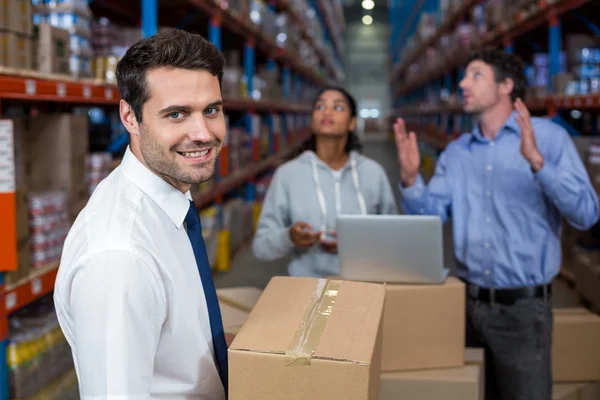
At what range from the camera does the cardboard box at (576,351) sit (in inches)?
112

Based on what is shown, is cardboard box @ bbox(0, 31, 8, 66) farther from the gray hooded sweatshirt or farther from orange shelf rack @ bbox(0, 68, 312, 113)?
the gray hooded sweatshirt

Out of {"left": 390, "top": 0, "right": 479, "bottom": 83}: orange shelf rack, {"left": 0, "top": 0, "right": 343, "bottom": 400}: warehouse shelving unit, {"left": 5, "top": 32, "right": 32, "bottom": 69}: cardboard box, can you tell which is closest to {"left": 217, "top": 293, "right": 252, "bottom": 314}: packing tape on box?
{"left": 0, "top": 0, "right": 343, "bottom": 400}: warehouse shelving unit

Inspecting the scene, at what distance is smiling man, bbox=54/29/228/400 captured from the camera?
3.39 feet

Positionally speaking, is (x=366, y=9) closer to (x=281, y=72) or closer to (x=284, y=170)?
(x=281, y=72)

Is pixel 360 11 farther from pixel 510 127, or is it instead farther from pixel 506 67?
pixel 510 127

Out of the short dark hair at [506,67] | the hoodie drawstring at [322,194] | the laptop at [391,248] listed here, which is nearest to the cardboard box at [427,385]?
the laptop at [391,248]

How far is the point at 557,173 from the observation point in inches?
86.0

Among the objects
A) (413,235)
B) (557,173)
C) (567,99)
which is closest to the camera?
(413,235)

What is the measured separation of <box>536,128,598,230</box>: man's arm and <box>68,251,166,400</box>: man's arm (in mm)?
1598

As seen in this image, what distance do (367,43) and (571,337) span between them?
30.7m

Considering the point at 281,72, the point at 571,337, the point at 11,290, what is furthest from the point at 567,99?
the point at 281,72

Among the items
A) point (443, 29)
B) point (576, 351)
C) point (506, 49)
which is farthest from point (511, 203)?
point (443, 29)

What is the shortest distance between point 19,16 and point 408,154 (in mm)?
1681

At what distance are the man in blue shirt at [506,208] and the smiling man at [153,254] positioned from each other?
134cm
